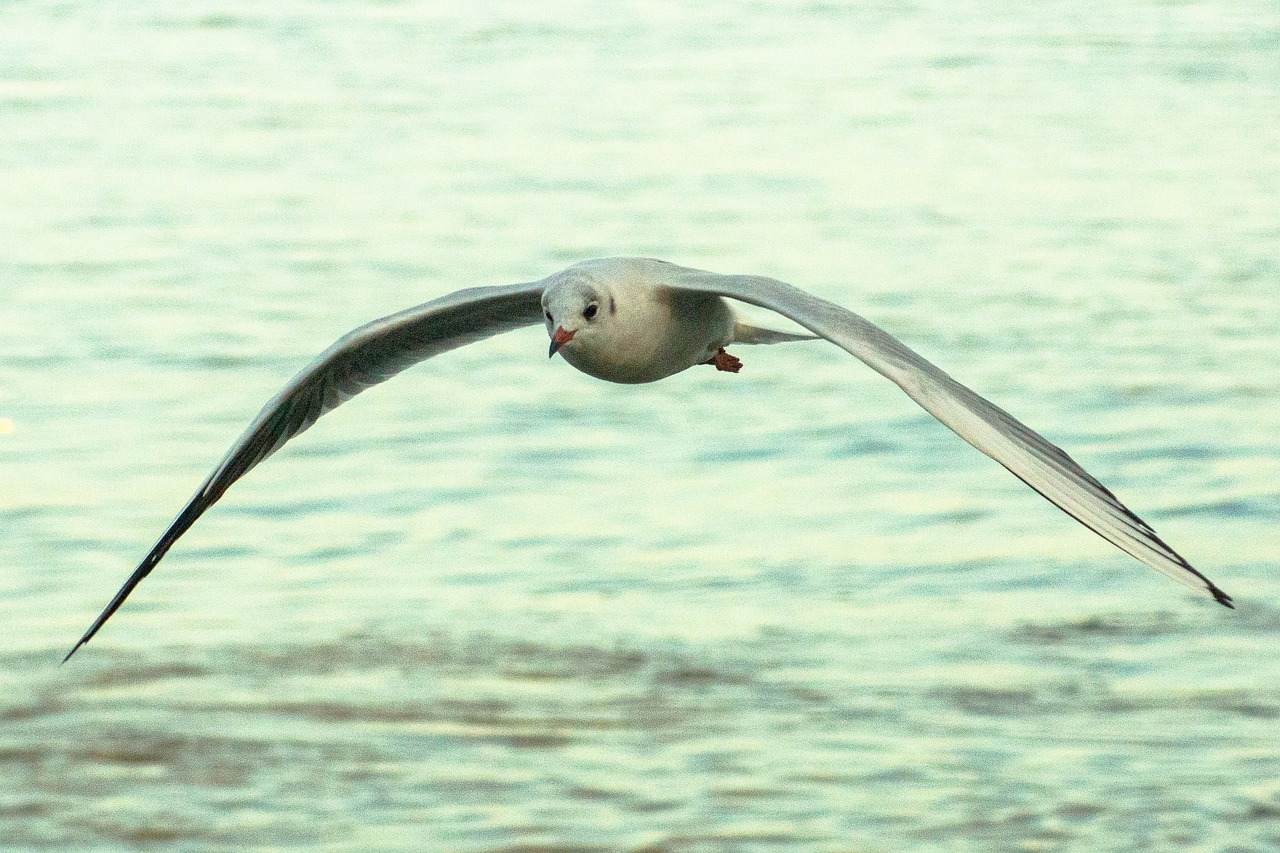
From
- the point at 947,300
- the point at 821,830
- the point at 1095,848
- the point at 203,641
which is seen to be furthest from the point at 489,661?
the point at 947,300

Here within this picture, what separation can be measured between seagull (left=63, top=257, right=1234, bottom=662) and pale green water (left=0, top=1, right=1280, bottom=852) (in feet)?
14.4

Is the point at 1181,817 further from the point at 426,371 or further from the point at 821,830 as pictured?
the point at 426,371

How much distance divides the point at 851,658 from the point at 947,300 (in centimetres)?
795

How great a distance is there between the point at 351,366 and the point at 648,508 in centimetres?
802

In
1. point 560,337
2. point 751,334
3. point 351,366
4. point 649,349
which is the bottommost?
point 351,366

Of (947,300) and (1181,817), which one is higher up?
(947,300)

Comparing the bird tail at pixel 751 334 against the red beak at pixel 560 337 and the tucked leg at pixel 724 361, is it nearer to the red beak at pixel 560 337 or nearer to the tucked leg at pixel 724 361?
the tucked leg at pixel 724 361

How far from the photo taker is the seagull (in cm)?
684

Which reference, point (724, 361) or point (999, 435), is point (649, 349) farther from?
point (999, 435)

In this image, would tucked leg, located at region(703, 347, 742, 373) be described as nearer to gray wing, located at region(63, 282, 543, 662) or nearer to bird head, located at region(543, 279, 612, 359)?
gray wing, located at region(63, 282, 543, 662)

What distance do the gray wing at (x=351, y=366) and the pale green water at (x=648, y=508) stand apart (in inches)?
168

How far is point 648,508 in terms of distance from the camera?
17.6 m

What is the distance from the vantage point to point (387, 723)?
48.6 feet

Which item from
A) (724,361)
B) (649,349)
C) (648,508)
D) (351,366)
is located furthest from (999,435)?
(648,508)
